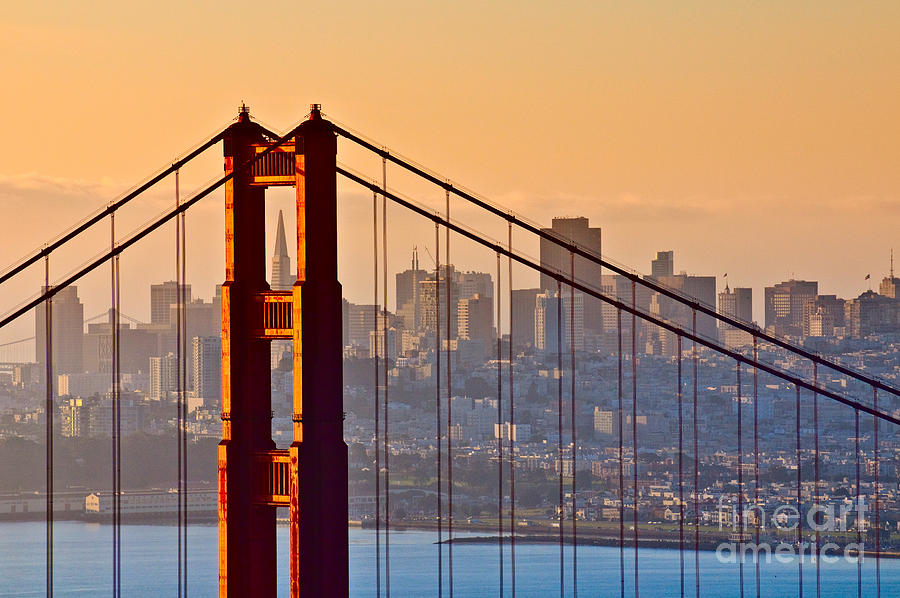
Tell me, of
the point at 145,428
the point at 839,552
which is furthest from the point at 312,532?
the point at 145,428

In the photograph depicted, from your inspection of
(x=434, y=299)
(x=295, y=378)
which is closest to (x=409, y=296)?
(x=434, y=299)

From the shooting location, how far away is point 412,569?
267 feet

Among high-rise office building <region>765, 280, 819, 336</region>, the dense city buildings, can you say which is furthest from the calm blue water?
high-rise office building <region>765, 280, 819, 336</region>

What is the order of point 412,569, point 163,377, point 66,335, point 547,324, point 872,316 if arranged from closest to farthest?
1. point 412,569
2. point 66,335
3. point 547,324
4. point 163,377
5. point 872,316

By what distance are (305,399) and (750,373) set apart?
95637 mm

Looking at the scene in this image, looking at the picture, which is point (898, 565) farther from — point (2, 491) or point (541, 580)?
point (2, 491)

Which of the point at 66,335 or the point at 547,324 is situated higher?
the point at 547,324

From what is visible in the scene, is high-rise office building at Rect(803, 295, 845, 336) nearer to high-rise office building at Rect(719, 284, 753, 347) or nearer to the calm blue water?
high-rise office building at Rect(719, 284, 753, 347)

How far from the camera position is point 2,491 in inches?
4035

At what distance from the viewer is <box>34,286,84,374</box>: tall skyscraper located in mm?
96250

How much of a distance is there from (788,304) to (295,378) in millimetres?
103168

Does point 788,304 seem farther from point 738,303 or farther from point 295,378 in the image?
point 295,378

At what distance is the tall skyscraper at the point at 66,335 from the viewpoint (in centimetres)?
9625

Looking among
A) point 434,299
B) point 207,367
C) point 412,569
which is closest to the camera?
point 412,569
